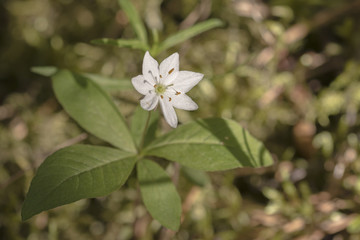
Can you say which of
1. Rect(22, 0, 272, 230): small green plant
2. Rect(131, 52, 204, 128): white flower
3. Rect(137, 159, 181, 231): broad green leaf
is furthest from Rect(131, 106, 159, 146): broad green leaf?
Rect(131, 52, 204, 128): white flower

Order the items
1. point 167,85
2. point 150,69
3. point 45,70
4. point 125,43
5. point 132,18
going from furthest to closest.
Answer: point 132,18 < point 45,70 < point 125,43 < point 167,85 < point 150,69

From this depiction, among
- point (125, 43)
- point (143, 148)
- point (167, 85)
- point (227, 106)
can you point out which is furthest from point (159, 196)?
point (227, 106)

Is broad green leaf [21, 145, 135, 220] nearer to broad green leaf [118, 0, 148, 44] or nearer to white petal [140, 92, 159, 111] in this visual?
white petal [140, 92, 159, 111]

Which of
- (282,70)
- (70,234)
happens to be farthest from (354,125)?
(70,234)

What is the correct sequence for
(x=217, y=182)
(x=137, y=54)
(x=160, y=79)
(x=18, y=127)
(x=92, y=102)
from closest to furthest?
(x=160, y=79) → (x=92, y=102) → (x=217, y=182) → (x=18, y=127) → (x=137, y=54)

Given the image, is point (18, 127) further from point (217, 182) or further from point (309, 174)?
point (309, 174)

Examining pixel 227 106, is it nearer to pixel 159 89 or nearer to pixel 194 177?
pixel 194 177
